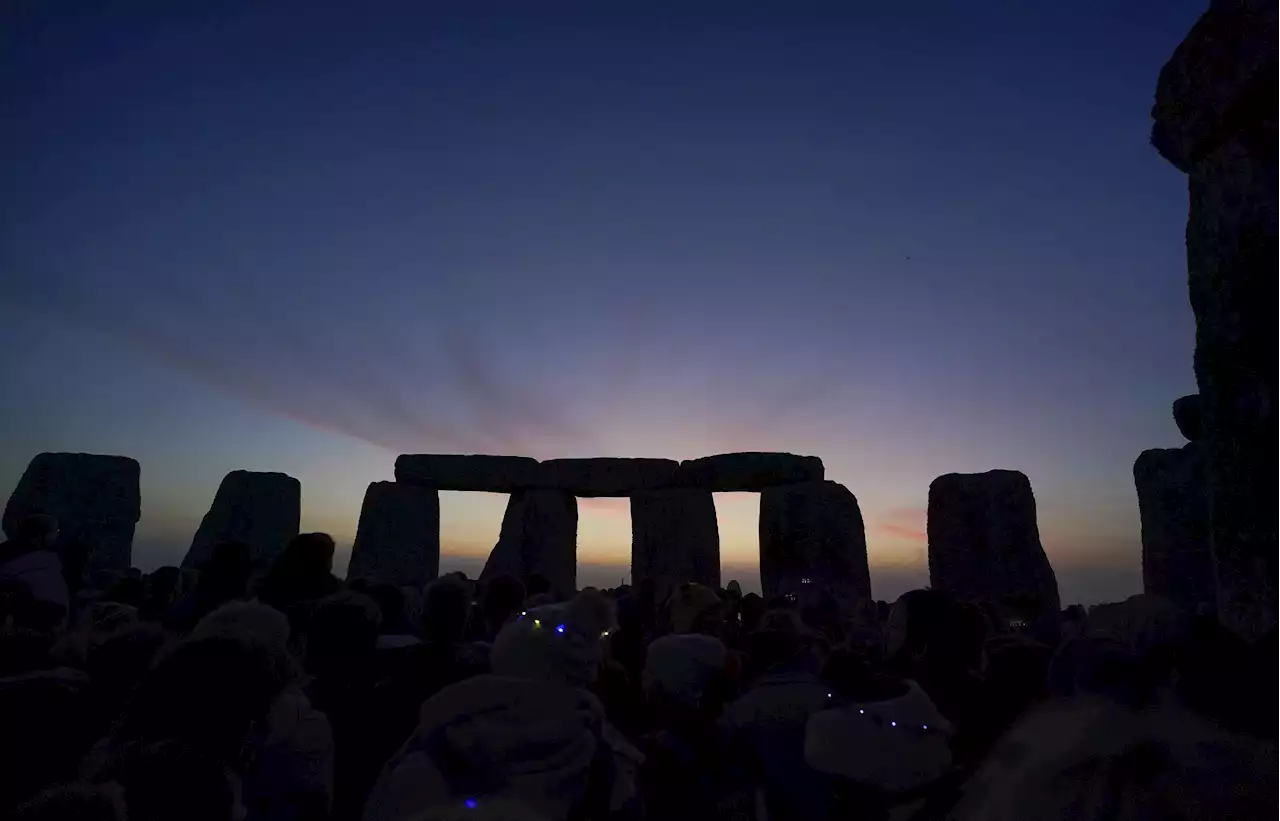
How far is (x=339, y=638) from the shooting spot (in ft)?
8.98

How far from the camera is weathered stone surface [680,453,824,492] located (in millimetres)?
Answer: 11734

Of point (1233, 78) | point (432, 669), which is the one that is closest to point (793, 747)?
point (432, 669)

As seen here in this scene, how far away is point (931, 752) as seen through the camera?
1.78 m

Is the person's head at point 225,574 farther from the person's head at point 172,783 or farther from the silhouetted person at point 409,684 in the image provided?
the person's head at point 172,783

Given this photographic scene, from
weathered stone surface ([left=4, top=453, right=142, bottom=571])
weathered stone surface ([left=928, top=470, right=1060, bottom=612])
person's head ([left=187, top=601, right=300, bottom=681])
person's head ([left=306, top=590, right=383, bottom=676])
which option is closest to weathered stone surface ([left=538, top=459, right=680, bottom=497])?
weathered stone surface ([left=928, top=470, right=1060, bottom=612])

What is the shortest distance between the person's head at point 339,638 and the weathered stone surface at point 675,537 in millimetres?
9492

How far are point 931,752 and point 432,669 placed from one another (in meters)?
1.62

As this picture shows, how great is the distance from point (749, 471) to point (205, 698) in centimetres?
1061

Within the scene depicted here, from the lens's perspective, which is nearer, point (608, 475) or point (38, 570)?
point (38, 570)

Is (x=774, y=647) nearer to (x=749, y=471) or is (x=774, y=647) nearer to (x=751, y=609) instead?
(x=751, y=609)

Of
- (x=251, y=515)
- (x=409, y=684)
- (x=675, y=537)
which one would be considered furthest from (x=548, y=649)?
(x=251, y=515)

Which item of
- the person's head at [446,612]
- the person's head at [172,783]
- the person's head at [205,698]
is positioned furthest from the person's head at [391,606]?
the person's head at [172,783]

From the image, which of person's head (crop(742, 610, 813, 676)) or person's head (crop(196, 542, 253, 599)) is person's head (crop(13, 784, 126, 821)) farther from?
person's head (crop(196, 542, 253, 599))

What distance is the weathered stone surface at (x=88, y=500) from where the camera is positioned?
9.84m
